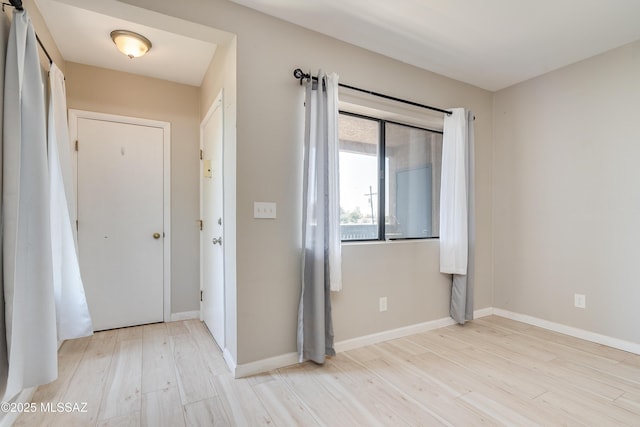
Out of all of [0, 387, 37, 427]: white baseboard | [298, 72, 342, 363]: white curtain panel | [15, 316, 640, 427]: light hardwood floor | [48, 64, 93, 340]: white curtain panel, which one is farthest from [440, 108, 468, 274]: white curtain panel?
[0, 387, 37, 427]: white baseboard

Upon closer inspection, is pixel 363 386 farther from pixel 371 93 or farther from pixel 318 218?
pixel 371 93

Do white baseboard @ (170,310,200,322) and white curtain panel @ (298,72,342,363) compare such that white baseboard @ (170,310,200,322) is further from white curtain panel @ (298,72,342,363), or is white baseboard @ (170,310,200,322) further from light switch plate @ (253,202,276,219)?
light switch plate @ (253,202,276,219)

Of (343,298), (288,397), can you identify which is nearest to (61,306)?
(288,397)

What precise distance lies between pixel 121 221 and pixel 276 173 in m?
1.85

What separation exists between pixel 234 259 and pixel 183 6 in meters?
1.66

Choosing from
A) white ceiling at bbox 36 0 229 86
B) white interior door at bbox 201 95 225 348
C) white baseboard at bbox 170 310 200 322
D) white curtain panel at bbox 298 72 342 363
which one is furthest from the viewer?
white baseboard at bbox 170 310 200 322

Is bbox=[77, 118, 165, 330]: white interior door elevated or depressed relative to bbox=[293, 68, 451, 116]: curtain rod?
depressed

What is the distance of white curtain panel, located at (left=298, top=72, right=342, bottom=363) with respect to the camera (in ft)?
7.28

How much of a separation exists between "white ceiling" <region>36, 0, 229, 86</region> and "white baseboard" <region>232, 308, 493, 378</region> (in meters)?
2.30

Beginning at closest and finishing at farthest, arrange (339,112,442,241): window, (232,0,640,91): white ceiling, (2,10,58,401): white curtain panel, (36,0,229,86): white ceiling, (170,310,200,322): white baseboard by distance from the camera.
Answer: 1. (2,10,58,401): white curtain panel
2. (36,0,229,86): white ceiling
3. (232,0,640,91): white ceiling
4. (339,112,442,241): window
5. (170,310,200,322): white baseboard

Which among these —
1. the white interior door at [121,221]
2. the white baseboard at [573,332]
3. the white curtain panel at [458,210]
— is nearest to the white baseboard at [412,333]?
the white baseboard at [573,332]

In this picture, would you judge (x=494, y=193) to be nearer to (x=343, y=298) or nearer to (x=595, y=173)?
(x=595, y=173)

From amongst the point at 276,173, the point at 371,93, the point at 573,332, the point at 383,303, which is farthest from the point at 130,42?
the point at 573,332

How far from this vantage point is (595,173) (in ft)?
8.96
